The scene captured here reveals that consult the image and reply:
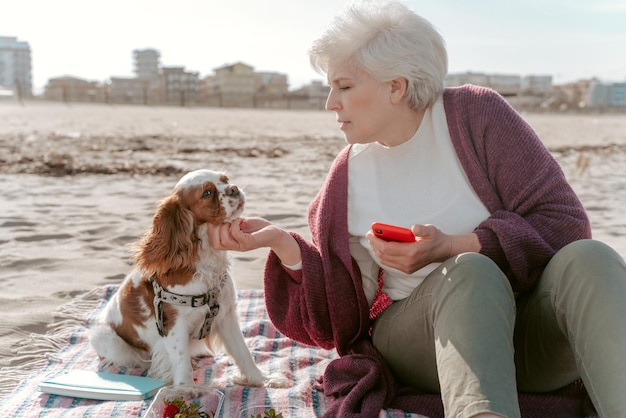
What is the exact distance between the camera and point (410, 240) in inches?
98.0

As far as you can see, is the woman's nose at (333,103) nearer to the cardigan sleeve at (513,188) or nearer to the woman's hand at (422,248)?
the cardigan sleeve at (513,188)

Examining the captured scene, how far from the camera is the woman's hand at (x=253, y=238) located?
2.81 meters

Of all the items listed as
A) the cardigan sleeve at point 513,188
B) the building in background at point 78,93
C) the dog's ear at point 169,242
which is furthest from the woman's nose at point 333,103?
the building in background at point 78,93

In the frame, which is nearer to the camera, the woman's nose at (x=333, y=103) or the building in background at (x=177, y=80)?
the woman's nose at (x=333, y=103)

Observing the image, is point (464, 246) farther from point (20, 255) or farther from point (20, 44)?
point (20, 44)

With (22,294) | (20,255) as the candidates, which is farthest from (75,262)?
(22,294)

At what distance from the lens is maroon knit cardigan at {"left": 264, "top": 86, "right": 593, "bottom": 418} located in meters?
2.59

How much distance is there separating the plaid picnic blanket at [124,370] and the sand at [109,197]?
0.15 m

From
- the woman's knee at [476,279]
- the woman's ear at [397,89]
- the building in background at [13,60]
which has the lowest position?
the woman's knee at [476,279]

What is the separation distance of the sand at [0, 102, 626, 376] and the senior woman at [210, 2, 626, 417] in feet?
5.27

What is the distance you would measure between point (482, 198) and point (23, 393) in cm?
203

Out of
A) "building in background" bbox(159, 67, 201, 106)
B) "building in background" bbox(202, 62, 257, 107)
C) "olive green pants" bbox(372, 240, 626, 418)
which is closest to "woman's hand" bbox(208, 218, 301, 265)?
"olive green pants" bbox(372, 240, 626, 418)

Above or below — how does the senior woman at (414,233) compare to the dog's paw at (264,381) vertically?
above

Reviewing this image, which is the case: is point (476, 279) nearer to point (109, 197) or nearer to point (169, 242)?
point (169, 242)
